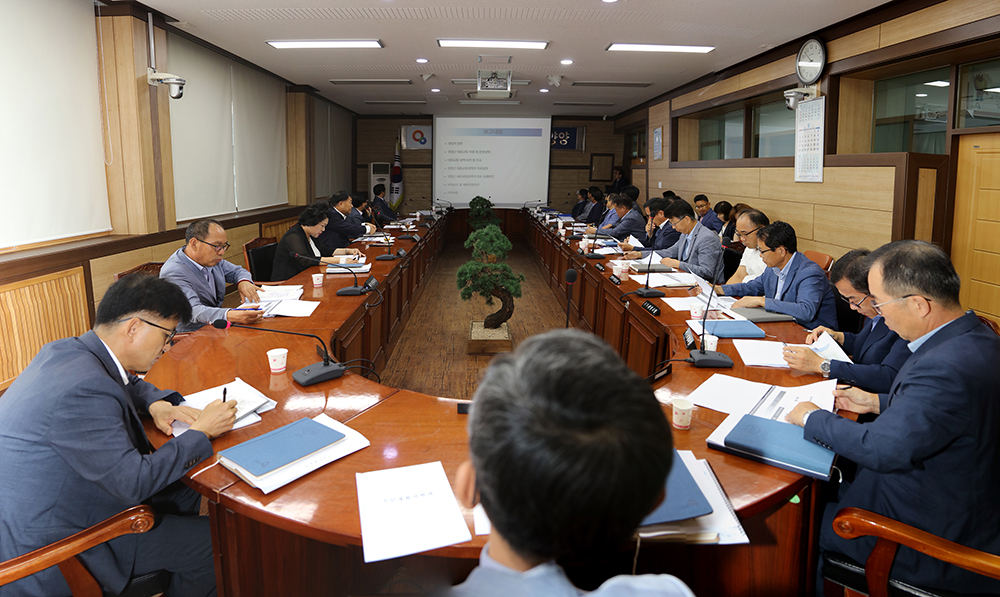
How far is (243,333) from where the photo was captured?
2.52m

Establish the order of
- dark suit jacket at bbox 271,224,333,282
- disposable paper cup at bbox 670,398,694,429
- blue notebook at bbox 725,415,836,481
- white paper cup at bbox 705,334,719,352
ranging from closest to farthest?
blue notebook at bbox 725,415,836,481 < disposable paper cup at bbox 670,398,694,429 < white paper cup at bbox 705,334,719,352 < dark suit jacket at bbox 271,224,333,282

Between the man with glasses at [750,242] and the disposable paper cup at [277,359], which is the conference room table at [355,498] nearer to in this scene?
the disposable paper cup at [277,359]

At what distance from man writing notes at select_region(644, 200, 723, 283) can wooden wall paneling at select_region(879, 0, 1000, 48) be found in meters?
1.90

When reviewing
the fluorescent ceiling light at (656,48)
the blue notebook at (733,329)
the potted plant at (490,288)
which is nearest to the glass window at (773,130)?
the fluorescent ceiling light at (656,48)

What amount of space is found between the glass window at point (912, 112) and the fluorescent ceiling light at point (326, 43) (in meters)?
4.57

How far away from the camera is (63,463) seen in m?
1.32

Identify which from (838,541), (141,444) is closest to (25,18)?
(141,444)

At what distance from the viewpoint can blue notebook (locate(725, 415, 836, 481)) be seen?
4.51ft

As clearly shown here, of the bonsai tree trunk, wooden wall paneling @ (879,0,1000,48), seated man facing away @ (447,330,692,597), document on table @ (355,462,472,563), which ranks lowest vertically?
the bonsai tree trunk

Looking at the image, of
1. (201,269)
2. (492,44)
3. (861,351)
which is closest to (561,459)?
(861,351)

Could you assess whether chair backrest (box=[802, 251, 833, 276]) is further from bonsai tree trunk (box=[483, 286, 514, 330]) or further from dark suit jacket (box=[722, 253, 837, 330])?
bonsai tree trunk (box=[483, 286, 514, 330])

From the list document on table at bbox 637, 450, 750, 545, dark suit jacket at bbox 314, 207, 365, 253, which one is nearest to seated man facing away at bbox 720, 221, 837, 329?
document on table at bbox 637, 450, 750, 545

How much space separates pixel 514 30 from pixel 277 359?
4.08 meters

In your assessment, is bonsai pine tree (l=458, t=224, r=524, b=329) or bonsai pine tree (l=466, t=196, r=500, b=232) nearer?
bonsai pine tree (l=458, t=224, r=524, b=329)
